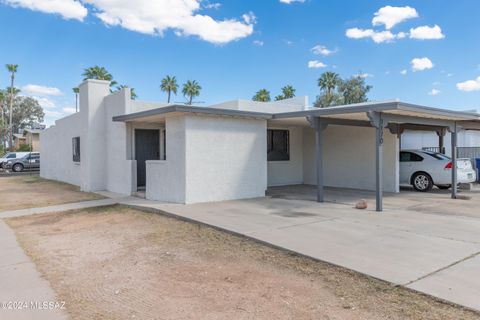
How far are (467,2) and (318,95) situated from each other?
27.2 meters

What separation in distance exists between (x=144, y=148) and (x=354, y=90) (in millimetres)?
30557

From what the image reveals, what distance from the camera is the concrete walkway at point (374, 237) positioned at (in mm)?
4254

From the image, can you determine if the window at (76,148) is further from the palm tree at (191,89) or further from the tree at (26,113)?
the tree at (26,113)

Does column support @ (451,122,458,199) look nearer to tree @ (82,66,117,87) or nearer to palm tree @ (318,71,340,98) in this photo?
palm tree @ (318,71,340,98)

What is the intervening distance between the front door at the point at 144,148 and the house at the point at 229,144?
0.12 feet

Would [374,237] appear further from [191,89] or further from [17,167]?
[191,89]

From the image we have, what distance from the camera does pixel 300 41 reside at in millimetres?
22859

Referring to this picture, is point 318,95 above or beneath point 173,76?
beneath

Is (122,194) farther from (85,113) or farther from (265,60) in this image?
(265,60)

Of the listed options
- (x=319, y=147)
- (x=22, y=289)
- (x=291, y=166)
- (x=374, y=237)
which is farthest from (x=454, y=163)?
(x=22, y=289)

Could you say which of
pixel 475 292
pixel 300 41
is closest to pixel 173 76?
pixel 300 41

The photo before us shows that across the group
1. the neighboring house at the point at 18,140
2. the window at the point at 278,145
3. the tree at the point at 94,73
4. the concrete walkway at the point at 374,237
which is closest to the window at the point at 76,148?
the concrete walkway at the point at 374,237

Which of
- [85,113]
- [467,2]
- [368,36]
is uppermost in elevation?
[368,36]

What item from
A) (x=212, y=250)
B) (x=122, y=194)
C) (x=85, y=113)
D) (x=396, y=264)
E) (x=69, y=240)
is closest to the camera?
(x=396, y=264)
